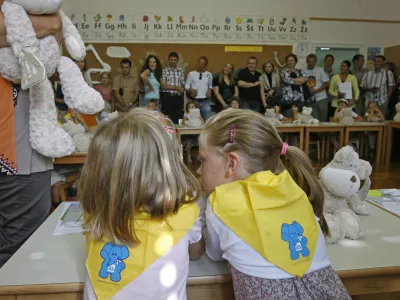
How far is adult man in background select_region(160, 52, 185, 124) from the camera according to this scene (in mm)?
5910

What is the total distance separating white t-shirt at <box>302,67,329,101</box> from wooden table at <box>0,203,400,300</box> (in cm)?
558

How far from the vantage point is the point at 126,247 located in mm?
929

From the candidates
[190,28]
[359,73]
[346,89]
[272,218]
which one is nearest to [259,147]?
[272,218]

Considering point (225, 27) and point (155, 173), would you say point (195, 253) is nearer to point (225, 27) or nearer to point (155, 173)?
point (155, 173)

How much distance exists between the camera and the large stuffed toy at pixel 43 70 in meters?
1.25

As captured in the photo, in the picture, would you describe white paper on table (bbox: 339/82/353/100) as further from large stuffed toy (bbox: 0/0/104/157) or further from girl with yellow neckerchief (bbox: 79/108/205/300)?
girl with yellow neckerchief (bbox: 79/108/205/300)

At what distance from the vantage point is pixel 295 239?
977mm

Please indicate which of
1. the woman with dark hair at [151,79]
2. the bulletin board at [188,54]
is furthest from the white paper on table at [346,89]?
the woman with dark hair at [151,79]

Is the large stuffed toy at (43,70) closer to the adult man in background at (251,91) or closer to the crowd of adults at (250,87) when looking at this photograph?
the crowd of adults at (250,87)

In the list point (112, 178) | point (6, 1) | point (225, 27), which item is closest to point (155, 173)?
point (112, 178)

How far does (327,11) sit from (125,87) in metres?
4.19

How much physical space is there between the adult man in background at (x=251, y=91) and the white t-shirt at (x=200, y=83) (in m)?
0.53

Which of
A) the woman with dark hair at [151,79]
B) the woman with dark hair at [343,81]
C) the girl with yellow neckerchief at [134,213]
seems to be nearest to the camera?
the girl with yellow neckerchief at [134,213]

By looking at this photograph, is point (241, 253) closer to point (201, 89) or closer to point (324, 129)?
point (324, 129)
